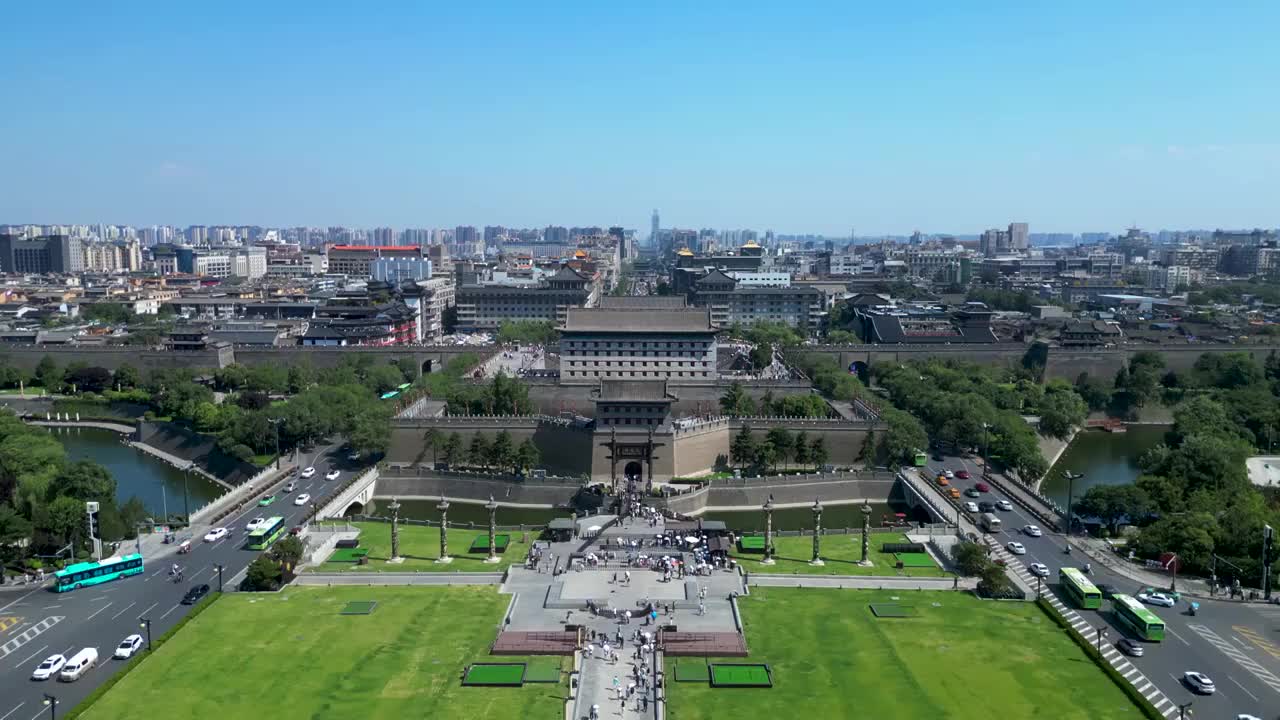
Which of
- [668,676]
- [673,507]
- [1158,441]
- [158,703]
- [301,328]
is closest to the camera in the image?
[158,703]

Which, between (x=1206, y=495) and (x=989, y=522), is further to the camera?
(x=989, y=522)

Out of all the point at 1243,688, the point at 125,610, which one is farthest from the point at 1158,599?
the point at 125,610

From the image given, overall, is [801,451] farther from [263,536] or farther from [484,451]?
[263,536]

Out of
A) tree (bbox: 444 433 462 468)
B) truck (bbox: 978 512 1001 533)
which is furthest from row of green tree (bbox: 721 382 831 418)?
truck (bbox: 978 512 1001 533)

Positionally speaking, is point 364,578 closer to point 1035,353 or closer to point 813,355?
point 813,355

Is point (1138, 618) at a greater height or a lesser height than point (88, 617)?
greater

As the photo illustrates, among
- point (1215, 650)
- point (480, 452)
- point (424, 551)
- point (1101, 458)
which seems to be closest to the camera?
point (1215, 650)

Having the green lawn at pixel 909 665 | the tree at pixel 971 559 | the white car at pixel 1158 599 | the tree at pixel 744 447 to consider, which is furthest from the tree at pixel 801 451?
the white car at pixel 1158 599

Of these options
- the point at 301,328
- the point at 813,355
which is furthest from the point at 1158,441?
the point at 301,328
